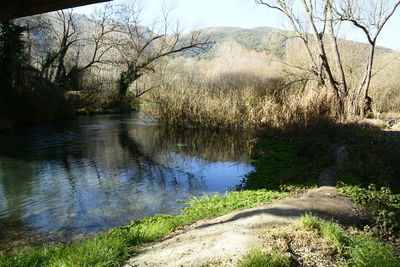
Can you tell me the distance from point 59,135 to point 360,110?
13.4 metres

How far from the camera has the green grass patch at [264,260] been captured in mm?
3012

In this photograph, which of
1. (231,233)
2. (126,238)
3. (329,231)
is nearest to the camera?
(329,231)


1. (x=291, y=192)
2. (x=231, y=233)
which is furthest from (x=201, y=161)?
(x=231, y=233)

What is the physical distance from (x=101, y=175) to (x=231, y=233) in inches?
241

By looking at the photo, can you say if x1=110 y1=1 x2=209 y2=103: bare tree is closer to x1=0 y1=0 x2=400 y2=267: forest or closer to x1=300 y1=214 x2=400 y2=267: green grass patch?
x1=0 y1=0 x2=400 y2=267: forest

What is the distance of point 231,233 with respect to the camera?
12.8 ft

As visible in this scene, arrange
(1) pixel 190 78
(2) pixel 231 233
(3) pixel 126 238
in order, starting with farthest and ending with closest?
(1) pixel 190 78 → (3) pixel 126 238 → (2) pixel 231 233

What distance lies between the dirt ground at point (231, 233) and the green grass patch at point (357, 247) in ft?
1.34

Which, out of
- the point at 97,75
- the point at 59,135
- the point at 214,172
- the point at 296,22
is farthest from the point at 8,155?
the point at 97,75

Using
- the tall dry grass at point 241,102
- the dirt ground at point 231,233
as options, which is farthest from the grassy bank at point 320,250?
the tall dry grass at point 241,102

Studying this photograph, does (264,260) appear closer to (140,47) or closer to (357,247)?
(357,247)

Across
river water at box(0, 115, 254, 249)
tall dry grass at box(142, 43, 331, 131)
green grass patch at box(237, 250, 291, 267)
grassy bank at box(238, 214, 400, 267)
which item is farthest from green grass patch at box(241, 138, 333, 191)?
green grass patch at box(237, 250, 291, 267)

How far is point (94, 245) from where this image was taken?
3.88m

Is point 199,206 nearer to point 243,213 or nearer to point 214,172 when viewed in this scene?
point 243,213
